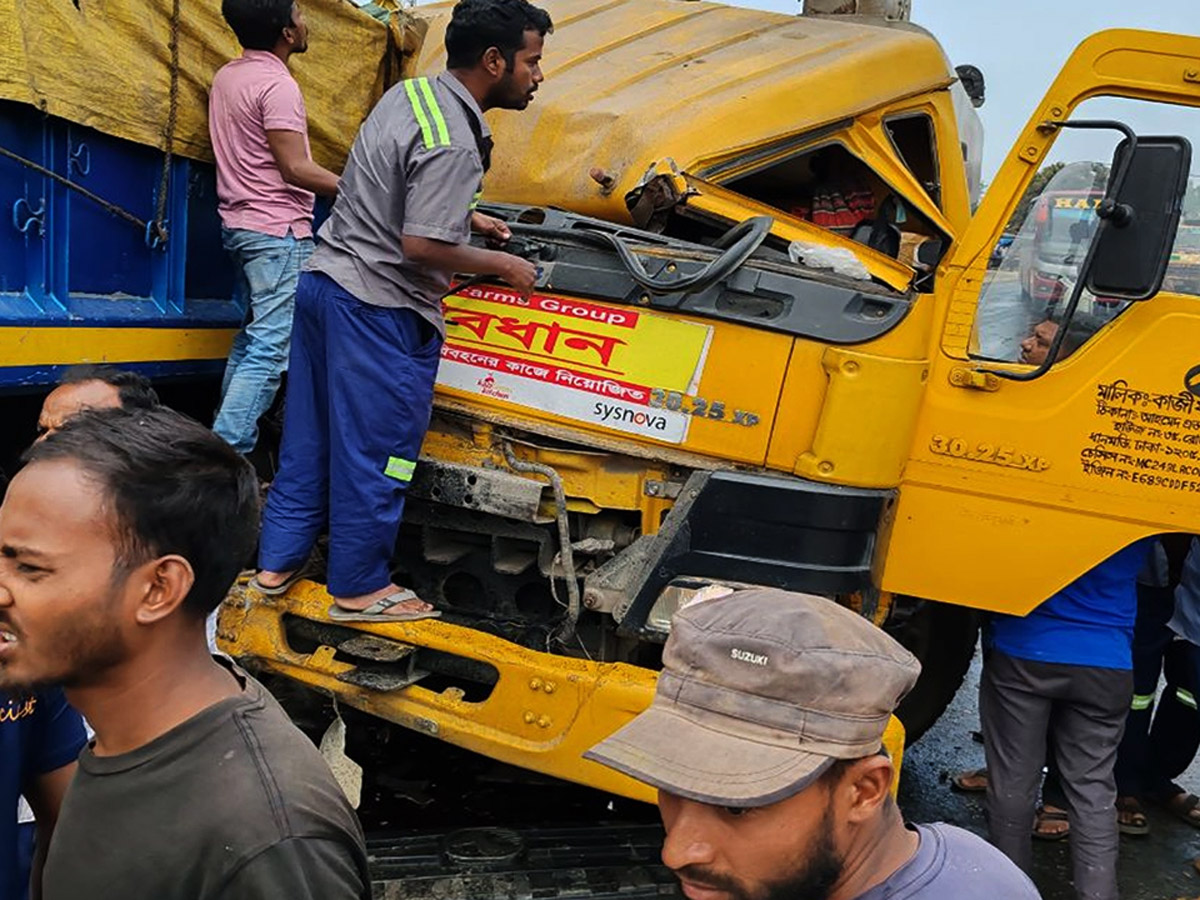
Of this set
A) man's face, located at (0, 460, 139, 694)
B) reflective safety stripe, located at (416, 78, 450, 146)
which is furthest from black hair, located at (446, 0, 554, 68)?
man's face, located at (0, 460, 139, 694)

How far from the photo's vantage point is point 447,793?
4.14 metres

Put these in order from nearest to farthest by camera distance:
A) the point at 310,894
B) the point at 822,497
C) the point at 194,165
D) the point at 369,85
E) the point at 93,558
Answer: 1. the point at 310,894
2. the point at 93,558
3. the point at 822,497
4. the point at 194,165
5. the point at 369,85

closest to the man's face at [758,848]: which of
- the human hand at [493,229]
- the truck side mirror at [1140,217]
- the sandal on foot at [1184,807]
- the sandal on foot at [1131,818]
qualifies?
the truck side mirror at [1140,217]

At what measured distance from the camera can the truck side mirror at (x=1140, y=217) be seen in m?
3.02

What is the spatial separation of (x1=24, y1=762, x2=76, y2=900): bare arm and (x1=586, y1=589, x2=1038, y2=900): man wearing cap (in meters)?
1.02

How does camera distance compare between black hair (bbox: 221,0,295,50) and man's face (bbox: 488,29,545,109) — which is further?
black hair (bbox: 221,0,295,50)

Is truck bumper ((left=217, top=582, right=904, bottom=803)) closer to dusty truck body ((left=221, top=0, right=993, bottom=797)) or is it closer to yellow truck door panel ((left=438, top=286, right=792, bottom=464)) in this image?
dusty truck body ((left=221, top=0, right=993, bottom=797))

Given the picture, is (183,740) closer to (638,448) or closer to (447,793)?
(638,448)

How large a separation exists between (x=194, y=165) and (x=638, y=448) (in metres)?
1.90

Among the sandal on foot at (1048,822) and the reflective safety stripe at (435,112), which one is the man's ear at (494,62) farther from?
the sandal on foot at (1048,822)

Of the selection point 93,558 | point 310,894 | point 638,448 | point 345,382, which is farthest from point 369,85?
point 310,894

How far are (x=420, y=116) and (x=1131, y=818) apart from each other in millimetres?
3771

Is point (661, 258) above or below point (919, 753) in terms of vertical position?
above

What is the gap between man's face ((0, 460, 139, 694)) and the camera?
148 cm
